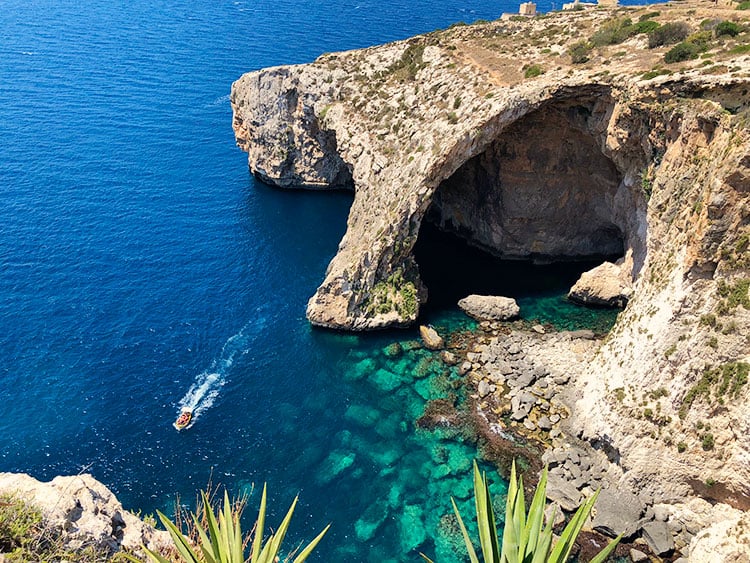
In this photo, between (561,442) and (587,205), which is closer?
(561,442)

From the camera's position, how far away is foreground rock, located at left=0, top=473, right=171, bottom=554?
1662 centimetres

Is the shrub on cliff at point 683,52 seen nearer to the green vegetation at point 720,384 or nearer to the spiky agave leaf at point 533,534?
the green vegetation at point 720,384

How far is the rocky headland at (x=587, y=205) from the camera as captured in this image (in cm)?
3284

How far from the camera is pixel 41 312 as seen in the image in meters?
52.7

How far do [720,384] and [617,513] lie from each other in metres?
10.1

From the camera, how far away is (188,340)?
50.5 m

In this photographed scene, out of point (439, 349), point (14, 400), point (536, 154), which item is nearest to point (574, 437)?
point (439, 349)

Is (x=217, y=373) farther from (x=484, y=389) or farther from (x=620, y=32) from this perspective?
(x=620, y=32)

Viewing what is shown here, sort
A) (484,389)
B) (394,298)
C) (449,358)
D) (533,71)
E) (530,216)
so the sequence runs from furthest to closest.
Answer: (530,216), (394,298), (533,71), (449,358), (484,389)

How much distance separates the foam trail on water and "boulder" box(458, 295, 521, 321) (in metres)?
19.5

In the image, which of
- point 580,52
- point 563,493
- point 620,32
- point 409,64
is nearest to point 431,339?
point 563,493

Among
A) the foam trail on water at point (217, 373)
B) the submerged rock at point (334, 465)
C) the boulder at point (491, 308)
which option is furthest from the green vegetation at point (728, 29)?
the foam trail on water at point (217, 373)

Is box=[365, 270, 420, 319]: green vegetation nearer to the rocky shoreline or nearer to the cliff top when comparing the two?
the rocky shoreline

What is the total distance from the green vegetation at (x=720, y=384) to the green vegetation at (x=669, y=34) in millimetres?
29086
